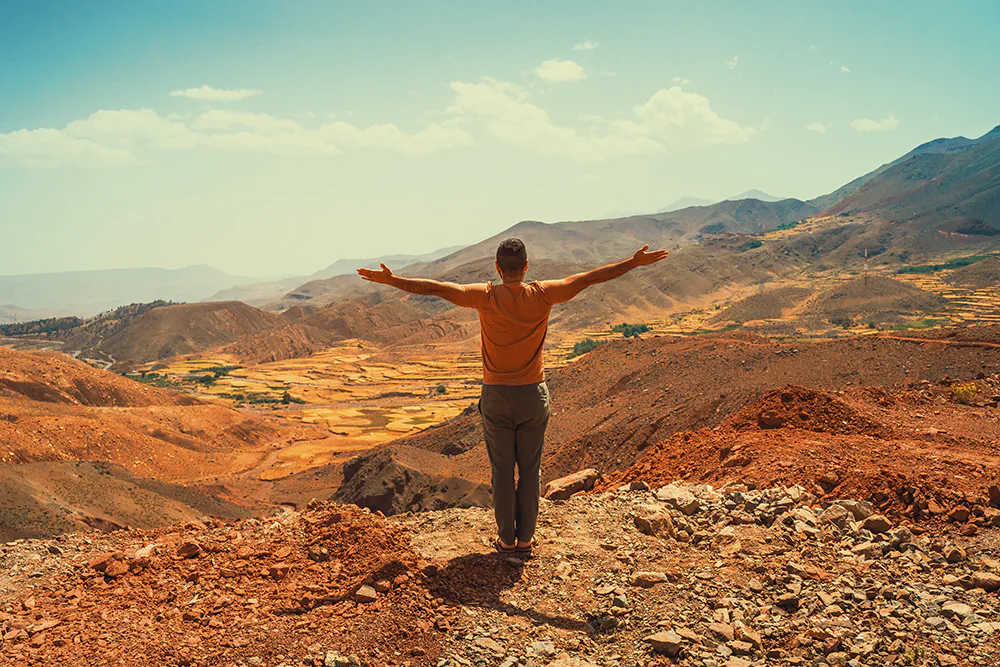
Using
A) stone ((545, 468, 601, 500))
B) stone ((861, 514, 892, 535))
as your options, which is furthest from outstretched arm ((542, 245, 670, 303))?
stone ((545, 468, 601, 500))

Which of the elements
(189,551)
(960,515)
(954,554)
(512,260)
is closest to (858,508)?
(960,515)

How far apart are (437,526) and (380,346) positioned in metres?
104

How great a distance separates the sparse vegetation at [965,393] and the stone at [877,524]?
8.77 meters

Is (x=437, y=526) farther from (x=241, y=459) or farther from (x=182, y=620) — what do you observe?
(x=241, y=459)

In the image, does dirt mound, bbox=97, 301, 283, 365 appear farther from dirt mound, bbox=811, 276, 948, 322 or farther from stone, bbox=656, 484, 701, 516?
stone, bbox=656, 484, 701, 516

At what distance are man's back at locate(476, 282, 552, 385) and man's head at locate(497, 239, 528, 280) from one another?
8 cm

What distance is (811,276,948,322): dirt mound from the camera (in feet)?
231

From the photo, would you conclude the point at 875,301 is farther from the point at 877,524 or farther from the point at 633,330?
the point at 877,524

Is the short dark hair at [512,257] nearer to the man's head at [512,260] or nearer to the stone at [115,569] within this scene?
the man's head at [512,260]

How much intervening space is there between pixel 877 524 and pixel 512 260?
389 cm

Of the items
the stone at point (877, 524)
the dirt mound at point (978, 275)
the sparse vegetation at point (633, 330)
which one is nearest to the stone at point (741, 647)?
the stone at point (877, 524)

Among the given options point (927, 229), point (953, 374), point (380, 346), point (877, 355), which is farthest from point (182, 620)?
point (927, 229)

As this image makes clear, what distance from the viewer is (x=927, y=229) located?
402ft

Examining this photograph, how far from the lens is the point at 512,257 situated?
16.9ft
